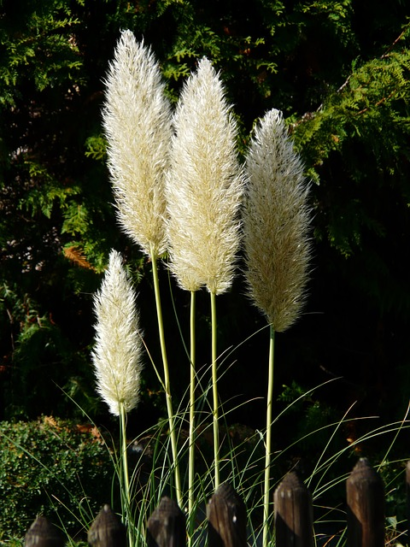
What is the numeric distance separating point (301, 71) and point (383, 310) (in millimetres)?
1524

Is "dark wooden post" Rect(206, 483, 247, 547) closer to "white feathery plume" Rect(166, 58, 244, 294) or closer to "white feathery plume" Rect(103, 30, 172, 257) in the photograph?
"white feathery plume" Rect(166, 58, 244, 294)

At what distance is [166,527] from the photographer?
5.98 feet

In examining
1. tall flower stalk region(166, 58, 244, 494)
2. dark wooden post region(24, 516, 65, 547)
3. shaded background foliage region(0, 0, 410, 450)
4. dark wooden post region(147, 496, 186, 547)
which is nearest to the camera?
dark wooden post region(24, 516, 65, 547)

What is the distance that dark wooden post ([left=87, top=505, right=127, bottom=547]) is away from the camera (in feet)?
5.83

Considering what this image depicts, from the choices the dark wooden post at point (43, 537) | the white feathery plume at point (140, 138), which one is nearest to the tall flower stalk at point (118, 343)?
the white feathery plume at point (140, 138)

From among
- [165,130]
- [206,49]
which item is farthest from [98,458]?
[206,49]

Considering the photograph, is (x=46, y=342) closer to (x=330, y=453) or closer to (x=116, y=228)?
(x=116, y=228)

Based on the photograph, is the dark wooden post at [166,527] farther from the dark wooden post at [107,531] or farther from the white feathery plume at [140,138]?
the white feathery plume at [140,138]

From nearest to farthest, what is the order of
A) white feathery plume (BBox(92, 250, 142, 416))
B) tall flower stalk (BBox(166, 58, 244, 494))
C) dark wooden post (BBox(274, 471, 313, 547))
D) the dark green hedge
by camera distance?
dark wooden post (BBox(274, 471, 313, 547)) < tall flower stalk (BBox(166, 58, 244, 494)) < white feathery plume (BBox(92, 250, 142, 416)) < the dark green hedge

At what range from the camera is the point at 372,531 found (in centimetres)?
206

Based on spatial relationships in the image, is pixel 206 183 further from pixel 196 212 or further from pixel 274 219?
pixel 274 219

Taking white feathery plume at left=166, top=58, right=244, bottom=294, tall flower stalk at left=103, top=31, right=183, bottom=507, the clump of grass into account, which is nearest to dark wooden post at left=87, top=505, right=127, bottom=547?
the clump of grass

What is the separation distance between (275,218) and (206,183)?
0.26m

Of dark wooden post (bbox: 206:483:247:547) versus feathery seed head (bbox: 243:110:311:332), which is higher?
feathery seed head (bbox: 243:110:311:332)
